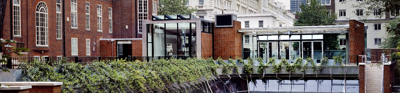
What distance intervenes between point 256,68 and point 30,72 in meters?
17.8

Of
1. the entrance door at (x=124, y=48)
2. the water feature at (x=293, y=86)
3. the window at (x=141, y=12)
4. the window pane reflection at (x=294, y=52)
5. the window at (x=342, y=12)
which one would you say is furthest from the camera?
the window at (x=342, y=12)

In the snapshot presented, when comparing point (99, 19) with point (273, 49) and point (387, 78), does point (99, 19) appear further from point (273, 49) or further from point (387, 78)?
point (387, 78)

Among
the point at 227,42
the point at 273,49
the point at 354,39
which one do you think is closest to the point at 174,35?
the point at 227,42

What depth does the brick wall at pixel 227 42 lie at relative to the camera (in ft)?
107

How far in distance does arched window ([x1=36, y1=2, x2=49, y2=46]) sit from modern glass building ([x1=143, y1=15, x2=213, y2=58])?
8679mm

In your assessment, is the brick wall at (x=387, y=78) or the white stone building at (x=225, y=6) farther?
the white stone building at (x=225, y=6)

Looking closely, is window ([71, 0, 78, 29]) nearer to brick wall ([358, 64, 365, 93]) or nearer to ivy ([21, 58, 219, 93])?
ivy ([21, 58, 219, 93])

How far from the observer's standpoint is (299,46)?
3247cm

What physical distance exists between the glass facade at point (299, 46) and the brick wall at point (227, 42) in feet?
5.27

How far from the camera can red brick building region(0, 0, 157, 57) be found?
107 feet

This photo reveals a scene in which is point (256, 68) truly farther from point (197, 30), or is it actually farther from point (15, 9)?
point (15, 9)

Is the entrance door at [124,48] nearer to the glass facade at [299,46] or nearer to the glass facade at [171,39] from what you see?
the glass facade at [171,39]

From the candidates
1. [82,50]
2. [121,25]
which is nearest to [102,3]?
[121,25]

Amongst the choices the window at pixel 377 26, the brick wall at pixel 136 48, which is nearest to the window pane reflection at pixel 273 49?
the brick wall at pixel 136 48
